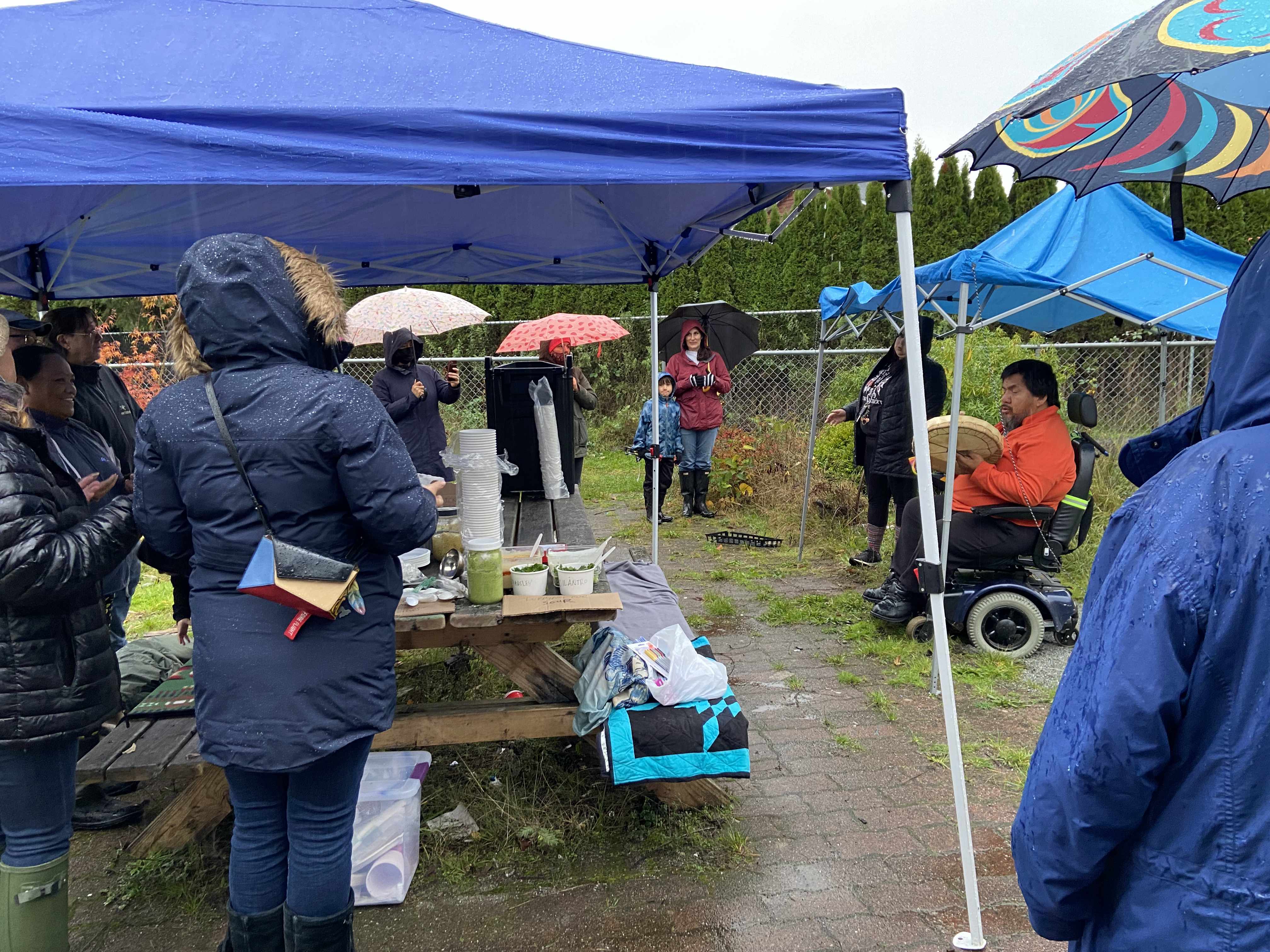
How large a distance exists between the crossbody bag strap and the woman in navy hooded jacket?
0.04 feet

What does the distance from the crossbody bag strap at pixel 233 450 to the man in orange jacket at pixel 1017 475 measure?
3735mm

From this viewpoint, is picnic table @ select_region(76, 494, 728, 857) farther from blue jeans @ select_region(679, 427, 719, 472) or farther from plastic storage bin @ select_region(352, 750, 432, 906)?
blue jeans @ select_region(679, 427, 719, 472)

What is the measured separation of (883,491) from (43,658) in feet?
18.5

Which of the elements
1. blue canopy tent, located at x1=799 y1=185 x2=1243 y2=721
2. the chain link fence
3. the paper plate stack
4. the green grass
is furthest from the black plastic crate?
the green grass

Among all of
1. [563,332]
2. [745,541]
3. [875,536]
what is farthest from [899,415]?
[563,332]

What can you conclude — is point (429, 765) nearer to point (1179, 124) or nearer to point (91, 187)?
point (91, 187)

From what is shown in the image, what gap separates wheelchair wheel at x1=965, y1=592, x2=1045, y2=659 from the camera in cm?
469

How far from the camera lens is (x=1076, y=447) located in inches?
193

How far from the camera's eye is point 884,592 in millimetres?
5273

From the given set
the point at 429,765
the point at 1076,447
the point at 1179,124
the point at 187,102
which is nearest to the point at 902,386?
the point at 1076,447

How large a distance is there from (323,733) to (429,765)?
3.95 ft

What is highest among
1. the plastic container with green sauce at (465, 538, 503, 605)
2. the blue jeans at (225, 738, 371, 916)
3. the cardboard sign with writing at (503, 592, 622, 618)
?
the plastic container with green sauce at (465, 538, 503, 605)

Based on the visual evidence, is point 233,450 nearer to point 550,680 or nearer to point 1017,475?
point 550,680

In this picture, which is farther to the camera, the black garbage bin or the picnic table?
the black garbage bin
